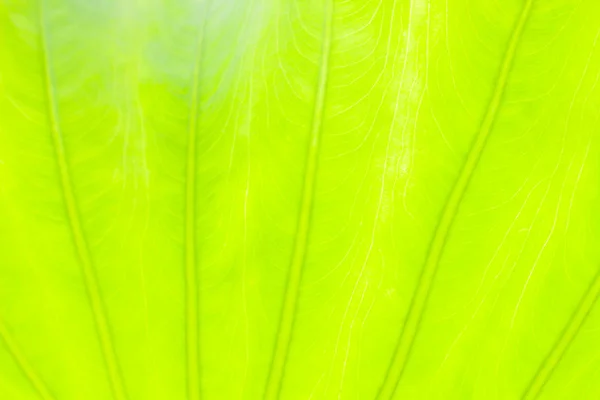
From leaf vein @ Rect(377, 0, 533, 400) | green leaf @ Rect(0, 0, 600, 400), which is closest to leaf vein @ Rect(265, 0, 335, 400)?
green leaf @ Rect(0, 0, 600, 400)

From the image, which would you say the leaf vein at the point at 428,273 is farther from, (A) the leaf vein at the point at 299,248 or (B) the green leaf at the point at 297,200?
(A) the leaf vein at the point at 299,248

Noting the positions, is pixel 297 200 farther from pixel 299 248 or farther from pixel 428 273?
pixel 428 273

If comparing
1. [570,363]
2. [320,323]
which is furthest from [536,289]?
[320,323]

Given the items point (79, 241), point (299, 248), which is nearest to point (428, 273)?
point (299, 248)

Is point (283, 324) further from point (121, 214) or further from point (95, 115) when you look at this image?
point (95, 115)

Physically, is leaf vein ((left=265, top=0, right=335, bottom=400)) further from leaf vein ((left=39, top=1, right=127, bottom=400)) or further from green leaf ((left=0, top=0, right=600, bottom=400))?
leaf vein ((left=39, top=1, right=127, bottom=400))

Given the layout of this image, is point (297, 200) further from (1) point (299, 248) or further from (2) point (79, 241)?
(2) point (79, 241)

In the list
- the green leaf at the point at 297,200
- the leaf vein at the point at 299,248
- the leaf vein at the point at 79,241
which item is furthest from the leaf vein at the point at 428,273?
the leaf vein at the point at 79,241

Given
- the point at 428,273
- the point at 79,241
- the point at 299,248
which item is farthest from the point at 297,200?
the point at 79,241
